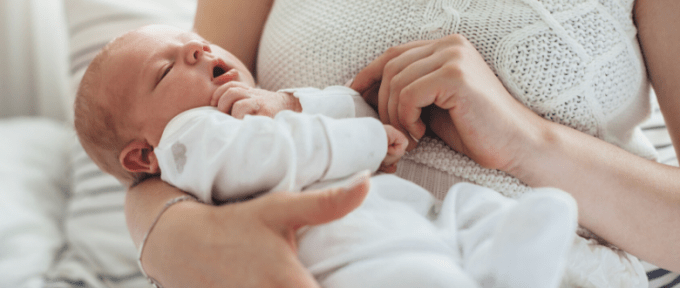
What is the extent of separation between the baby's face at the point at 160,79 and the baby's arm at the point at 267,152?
9 cm

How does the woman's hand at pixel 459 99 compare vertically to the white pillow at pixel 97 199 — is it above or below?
above

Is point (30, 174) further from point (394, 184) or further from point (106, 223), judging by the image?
point (394, 184)

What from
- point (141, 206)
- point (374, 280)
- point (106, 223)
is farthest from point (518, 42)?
point (106, 223)

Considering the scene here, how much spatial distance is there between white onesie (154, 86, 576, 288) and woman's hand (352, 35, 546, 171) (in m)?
0.07

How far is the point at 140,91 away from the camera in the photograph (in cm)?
68

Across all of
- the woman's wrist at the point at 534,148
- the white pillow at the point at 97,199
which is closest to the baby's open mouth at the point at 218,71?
the woman's wrist at the point at 534,148

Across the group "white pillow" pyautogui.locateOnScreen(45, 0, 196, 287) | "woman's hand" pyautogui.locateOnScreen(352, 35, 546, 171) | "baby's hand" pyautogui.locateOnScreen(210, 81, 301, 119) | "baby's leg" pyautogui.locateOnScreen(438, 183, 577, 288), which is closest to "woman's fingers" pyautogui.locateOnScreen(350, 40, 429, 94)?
"woman's hand" pyautogui.locateOnScreen(352, 35, 546, 171)

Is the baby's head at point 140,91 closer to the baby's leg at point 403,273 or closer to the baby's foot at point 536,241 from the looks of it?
the baby's leg at point 403,273

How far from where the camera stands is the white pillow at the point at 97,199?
110 cm

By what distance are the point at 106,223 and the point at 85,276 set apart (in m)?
0.15

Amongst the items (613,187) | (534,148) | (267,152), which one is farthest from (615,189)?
(267,152)

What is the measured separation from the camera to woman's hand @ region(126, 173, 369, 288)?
0.46 metres

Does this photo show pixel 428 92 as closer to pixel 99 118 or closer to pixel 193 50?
pixel 193 50

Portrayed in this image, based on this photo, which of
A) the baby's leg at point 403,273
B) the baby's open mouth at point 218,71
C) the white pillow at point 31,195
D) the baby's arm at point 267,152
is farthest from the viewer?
the white pillow at point 31,195
